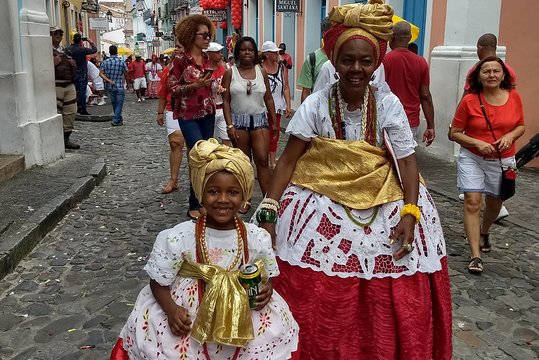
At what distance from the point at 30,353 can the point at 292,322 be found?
→ 1754 mm

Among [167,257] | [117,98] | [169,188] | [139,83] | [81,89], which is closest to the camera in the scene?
[167,257]

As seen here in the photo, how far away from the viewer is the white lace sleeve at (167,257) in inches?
93.7

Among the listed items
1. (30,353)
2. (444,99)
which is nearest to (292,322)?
(30,353)

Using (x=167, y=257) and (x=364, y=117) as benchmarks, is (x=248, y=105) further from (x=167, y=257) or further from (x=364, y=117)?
(x=167, y=257)

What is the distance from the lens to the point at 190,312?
237 cm

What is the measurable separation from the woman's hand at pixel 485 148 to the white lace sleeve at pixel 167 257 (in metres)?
3.05

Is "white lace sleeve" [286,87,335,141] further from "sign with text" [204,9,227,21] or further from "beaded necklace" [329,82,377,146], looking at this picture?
"sign with text" [204,9,227,21]

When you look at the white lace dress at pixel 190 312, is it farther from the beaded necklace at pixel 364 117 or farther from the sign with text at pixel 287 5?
the sign with text at pixel 287 5

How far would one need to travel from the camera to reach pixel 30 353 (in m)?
3.48

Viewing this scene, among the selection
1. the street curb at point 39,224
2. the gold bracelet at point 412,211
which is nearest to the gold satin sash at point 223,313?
the gold bracelet at point 412,211

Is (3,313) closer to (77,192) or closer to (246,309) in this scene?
(246,309)

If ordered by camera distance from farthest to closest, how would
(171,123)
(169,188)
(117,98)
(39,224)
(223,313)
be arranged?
(117,98)
(169,188)
(171,123)
(39,224)
(223,313)

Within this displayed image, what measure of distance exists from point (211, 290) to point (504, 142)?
10.4ft

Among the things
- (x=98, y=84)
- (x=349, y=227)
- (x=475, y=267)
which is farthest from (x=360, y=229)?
(x=98, y=84)
